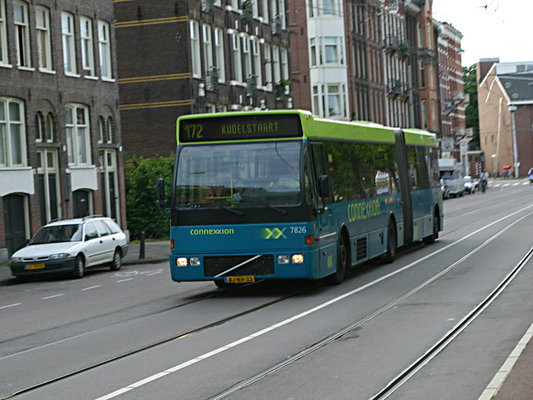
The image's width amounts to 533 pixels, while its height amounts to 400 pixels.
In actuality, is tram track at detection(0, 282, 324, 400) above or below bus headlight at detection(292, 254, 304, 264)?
below

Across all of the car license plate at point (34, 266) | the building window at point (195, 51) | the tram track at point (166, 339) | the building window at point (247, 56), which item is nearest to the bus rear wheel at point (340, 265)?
the tram track at point (166, 339)

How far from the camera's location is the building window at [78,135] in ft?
127

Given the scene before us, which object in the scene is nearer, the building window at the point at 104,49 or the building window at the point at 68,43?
the building window at the point at 68,43

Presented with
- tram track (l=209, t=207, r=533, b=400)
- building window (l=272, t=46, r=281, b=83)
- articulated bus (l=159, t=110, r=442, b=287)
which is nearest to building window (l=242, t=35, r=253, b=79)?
building window (l=272, t=46, r=281, b=83)

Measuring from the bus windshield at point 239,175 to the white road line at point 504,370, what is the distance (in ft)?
20.0

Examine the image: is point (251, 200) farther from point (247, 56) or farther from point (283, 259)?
point (247, 56)

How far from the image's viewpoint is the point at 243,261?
16.8 metres

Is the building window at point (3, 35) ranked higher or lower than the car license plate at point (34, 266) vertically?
higher

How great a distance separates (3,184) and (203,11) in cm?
1824

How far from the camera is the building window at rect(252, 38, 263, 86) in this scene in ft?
184

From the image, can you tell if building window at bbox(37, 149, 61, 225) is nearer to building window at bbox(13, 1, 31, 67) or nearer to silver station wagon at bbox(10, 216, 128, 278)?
building window at bbox(13, 1, 31, 67)

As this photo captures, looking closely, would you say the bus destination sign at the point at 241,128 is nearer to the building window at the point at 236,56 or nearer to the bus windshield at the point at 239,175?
the bus windshield at the point at 239,175

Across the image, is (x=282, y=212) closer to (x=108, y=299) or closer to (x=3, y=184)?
(x=108, y=299)

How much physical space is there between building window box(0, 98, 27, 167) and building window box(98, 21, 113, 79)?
705 cm
